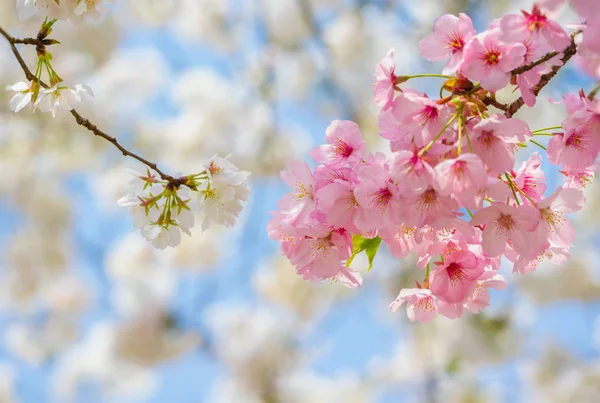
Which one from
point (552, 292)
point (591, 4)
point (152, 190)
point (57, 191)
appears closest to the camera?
point (591, 4)

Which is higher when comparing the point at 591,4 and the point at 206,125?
the point at 206,125

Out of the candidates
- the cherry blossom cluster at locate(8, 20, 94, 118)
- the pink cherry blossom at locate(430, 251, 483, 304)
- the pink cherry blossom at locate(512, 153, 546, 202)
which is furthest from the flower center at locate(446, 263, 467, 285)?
the cherry blossom cluster at locate(8, 20, 94, 118)

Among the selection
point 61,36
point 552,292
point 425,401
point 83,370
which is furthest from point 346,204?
point 83,370

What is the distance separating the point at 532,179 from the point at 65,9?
56cm

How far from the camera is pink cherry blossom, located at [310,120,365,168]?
64 centimetres

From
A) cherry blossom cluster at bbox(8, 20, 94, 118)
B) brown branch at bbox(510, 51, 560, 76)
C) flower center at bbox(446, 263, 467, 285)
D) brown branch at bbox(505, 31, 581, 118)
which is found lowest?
flower center at bbox(446, 263, 467, 285)

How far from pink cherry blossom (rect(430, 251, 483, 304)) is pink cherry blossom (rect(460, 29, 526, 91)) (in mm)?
184

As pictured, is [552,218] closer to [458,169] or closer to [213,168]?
[458,169]

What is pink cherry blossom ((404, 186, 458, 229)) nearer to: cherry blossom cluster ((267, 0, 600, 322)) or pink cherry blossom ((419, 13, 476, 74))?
cherry blossom cluster ((267, 0, 600, 322))

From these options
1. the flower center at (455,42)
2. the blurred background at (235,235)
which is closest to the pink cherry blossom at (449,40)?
the flower center at (455,42)

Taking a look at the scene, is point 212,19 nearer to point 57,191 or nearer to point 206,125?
point 206,125

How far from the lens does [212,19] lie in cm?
359

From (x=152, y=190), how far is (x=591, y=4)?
515 millimetres

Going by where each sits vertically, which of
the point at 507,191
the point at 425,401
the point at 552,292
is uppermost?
the point at 552,292
